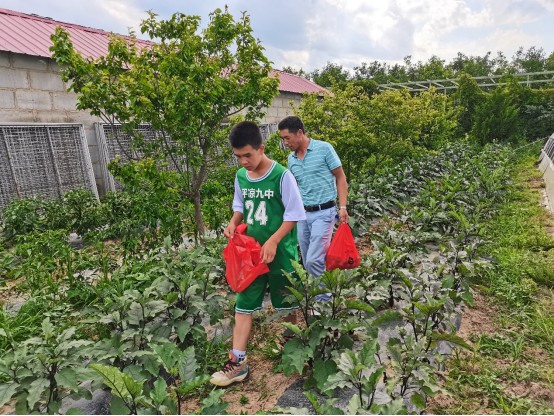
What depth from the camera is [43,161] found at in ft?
22.2

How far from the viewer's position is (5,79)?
613 centimetres

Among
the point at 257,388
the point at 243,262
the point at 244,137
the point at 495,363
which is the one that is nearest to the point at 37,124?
the point at 244,137

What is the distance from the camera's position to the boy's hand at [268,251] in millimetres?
2416

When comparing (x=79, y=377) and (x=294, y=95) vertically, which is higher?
(x=294, y=95)

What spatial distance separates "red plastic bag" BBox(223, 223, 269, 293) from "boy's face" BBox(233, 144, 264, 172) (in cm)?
45

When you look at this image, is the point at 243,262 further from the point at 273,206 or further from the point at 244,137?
the point at 244,137

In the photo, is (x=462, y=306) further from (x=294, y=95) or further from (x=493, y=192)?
(x=294, y=95)

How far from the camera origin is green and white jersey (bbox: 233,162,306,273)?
2545 mm

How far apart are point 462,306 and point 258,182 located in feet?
7.56

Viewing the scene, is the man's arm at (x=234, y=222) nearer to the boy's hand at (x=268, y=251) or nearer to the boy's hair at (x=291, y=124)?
the boy's hand at (x=268, y=251)

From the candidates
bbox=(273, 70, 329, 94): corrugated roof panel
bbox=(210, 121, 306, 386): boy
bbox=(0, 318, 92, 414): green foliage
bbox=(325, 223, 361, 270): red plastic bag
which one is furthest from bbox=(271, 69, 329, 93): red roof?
bbox=(0, 318, 92, 414): green foliage

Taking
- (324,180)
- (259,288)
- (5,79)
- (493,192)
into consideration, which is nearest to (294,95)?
(493,192)

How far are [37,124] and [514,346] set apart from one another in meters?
7.20

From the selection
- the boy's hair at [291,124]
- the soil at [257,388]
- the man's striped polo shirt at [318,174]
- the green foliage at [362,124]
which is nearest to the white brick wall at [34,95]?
the green foliage at [362,124]
